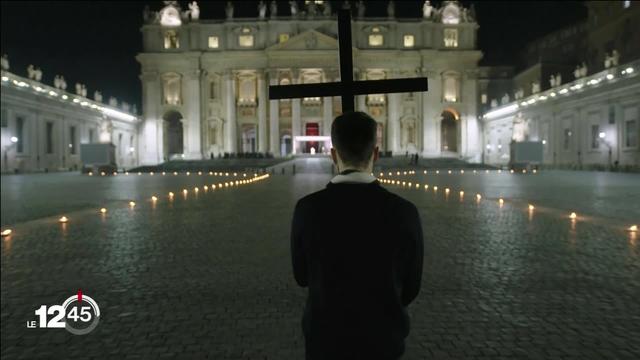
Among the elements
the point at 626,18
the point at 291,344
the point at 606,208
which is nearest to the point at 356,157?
the point at 291,344

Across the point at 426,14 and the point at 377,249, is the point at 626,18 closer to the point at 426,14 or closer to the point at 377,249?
the point at 426,14

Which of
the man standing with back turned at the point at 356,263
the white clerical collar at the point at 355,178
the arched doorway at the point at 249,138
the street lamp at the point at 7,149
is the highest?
the arched doorway at the point at 249,138

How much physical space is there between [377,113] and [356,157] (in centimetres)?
8769

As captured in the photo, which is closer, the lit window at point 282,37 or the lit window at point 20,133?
the lit window at point 20,133

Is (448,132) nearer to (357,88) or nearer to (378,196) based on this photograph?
(357,88)

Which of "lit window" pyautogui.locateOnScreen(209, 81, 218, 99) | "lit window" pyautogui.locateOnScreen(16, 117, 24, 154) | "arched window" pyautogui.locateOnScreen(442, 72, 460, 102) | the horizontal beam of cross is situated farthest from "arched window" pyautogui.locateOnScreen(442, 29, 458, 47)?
the horizontal beam of cross

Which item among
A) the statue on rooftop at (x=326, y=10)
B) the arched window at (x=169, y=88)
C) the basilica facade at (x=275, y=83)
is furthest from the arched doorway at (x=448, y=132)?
the arched window at (x=169, y=88)

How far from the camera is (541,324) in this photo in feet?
21.9

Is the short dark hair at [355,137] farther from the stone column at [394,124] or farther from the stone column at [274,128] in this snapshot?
the stone column at [394,124]

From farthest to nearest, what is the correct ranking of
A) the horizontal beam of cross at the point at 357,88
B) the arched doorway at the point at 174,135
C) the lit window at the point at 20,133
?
1. the arched doorway at the point at 174,135
2. the lit window at the point at 20,133
3. the horizontal beam of cross at the point at 357,88

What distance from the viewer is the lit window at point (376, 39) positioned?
8906cm

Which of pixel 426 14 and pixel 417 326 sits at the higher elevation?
pixel 426 14

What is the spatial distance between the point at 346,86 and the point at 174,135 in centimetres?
9812

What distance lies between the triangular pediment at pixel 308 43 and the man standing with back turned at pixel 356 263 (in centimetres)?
8366
